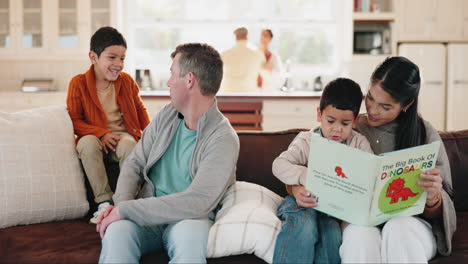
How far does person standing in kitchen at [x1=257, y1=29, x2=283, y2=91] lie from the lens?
5762 mm

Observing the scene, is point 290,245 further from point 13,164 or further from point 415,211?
point 13,164

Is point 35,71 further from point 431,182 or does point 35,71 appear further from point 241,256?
point 431,182

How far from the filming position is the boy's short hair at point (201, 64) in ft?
6.38

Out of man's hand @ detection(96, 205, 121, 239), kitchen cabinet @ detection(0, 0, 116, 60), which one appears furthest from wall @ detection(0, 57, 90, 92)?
man's hand @ detection(96, 205, 121, 239)

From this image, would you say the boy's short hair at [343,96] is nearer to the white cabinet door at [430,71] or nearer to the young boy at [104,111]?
the young boy at [104,111]

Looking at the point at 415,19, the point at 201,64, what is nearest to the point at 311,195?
the point at 201,64

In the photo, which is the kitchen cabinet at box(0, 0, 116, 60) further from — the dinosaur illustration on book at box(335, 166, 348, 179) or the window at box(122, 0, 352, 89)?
the dinosaur illustration on book at box(335, 166, 348, 179)

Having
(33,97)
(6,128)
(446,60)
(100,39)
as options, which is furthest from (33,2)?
(446,60)

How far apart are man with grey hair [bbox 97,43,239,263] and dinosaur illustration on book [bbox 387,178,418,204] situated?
546 mm

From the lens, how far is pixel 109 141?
2.43 m

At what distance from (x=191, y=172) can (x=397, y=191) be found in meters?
0.71

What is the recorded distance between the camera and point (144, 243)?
1.80 metres

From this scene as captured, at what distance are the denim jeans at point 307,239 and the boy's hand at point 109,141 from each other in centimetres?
95

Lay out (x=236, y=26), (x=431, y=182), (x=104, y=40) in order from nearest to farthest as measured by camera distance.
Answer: (x=431, y=182) → (x=104, y=40) → (x=236, y=26)
